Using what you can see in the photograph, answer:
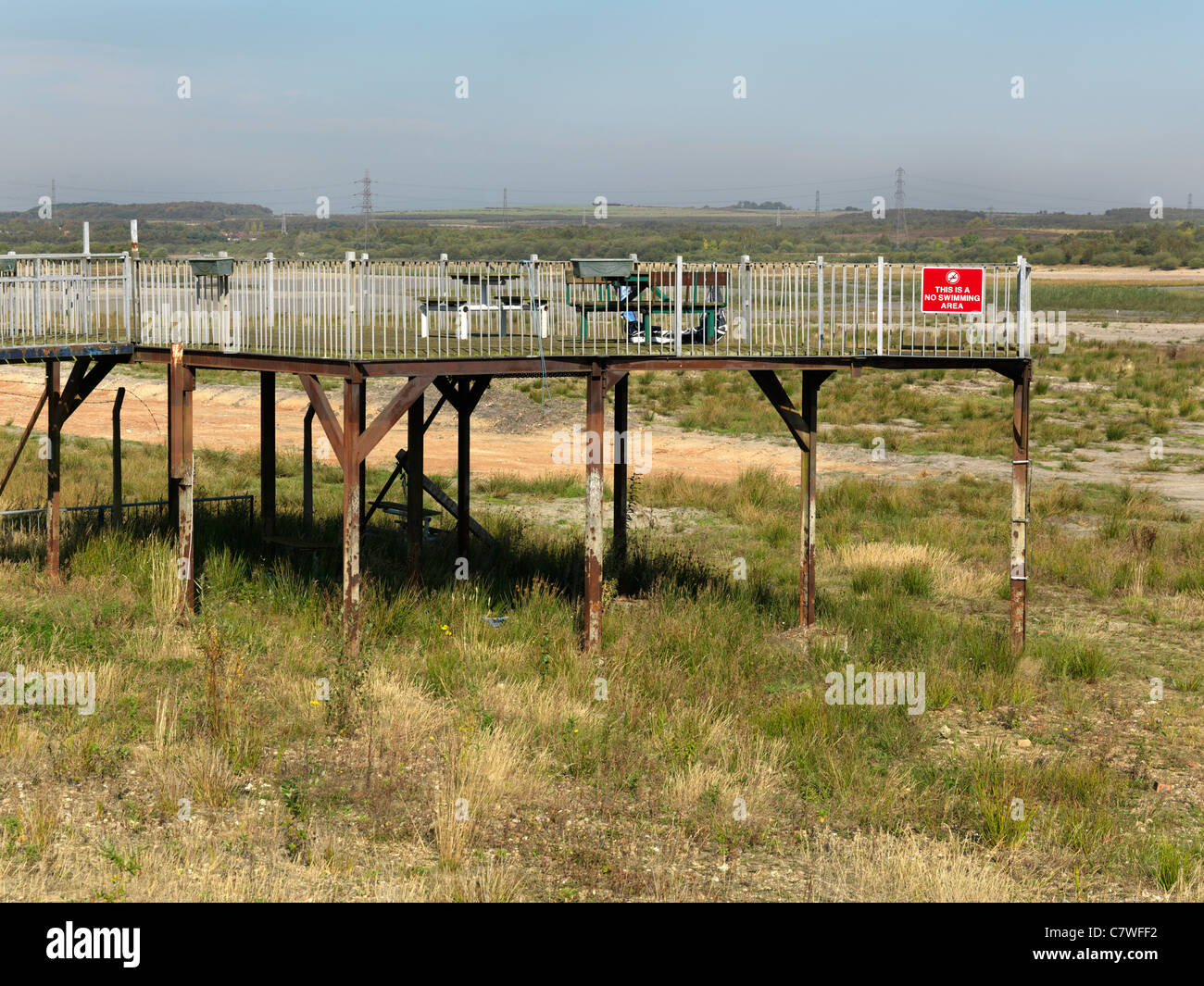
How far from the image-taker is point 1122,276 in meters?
126

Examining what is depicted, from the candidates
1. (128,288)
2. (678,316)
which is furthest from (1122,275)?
(128,288)

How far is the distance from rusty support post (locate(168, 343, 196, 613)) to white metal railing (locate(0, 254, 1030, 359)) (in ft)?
1.47

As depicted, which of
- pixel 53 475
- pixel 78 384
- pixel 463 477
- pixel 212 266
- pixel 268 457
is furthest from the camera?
pixel 463 477

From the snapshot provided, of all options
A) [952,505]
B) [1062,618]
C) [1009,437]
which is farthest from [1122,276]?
[1062,618]

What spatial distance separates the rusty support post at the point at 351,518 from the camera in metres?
14.7

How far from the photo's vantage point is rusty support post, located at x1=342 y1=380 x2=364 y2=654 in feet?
48.3

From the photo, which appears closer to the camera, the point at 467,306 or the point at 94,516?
the point at 467,306

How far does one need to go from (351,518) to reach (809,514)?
6.03 m

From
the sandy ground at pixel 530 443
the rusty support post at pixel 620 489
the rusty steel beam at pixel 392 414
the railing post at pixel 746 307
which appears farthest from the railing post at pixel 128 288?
the sandy ground at pixel 530 443

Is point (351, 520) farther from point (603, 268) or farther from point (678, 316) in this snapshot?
point (678, 316)

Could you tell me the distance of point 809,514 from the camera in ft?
56.4

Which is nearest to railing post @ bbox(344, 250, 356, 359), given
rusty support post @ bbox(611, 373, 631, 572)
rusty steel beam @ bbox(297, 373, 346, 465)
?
rusty steel beam @ bbox(297, 373, 346, 465)
